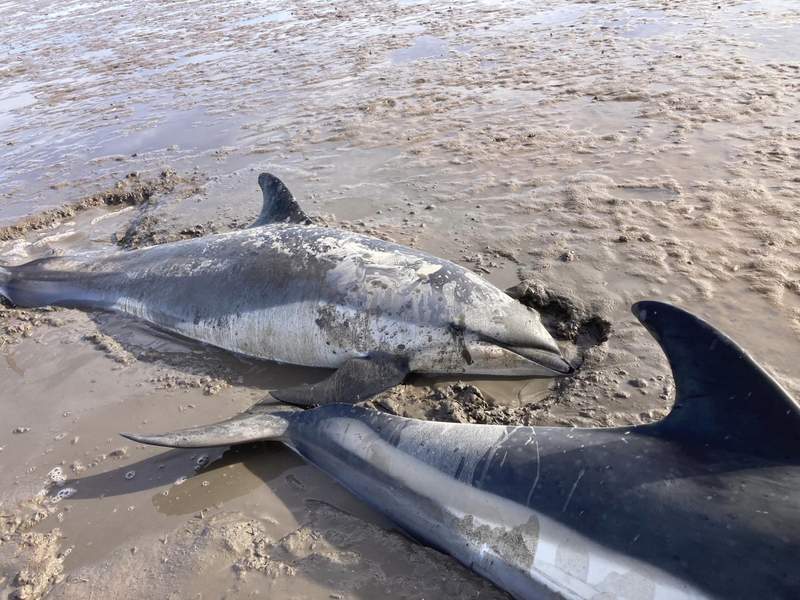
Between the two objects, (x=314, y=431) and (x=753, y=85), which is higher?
(x=753, y=85)

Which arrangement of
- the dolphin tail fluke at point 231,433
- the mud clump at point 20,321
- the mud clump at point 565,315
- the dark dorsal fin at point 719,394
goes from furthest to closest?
the mud clump at point 20,321 < the mud clump at point 565,315 < the dolphin tail fluke at point 231,433 < the dark dorsal fin at point 719,394

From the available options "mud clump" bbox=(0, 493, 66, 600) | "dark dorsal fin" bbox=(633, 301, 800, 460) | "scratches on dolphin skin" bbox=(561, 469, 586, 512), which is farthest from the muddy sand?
"dark dorsal fin" bbox=(633, 301, 800, 460)

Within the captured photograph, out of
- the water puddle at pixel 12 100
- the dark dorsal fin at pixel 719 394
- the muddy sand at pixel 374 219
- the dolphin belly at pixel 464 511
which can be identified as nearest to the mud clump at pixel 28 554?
the muddy sand at pixel 374 219

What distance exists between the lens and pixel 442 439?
134 inches

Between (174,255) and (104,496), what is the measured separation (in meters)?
2.80

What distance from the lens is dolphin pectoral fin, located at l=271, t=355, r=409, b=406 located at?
440cm

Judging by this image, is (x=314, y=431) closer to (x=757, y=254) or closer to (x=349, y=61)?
(x=757, y=254)

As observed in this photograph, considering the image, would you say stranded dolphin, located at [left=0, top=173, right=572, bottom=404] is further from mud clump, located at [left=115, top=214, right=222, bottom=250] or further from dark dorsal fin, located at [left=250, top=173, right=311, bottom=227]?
mud clump, located at [left=115, top=214, right=222, bottom=250]

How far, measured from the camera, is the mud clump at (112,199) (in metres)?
8.06

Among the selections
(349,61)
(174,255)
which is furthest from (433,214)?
(349,61)

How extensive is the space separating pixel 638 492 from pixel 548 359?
6.39ft

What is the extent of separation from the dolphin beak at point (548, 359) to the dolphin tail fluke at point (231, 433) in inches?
74.3

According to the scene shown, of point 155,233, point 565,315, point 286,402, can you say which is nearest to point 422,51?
point 155,233

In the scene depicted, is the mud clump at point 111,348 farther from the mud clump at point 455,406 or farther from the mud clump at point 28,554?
the mud clump at point 455,406
